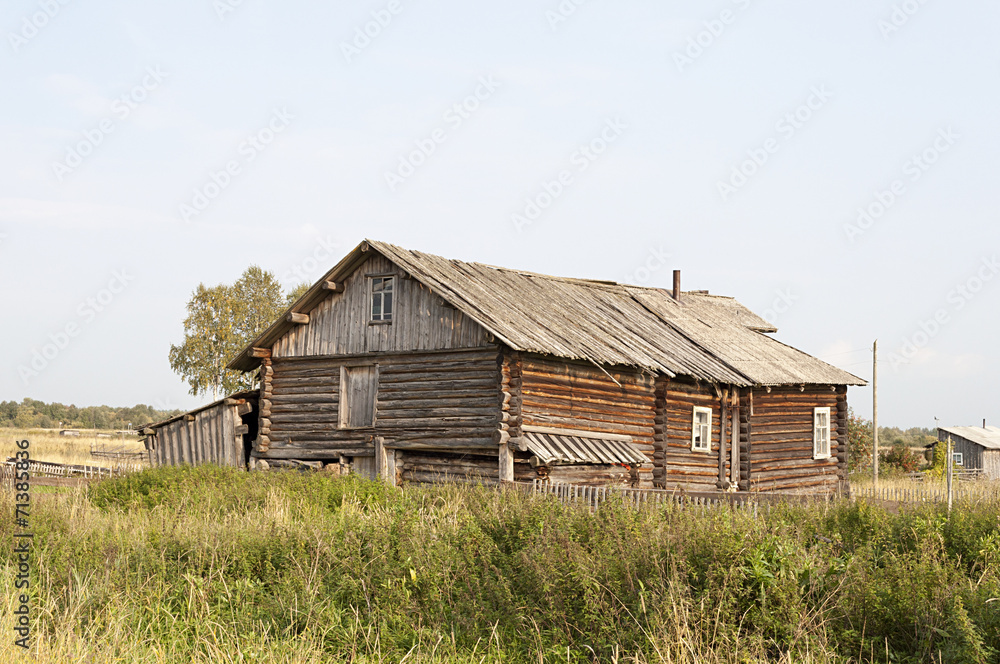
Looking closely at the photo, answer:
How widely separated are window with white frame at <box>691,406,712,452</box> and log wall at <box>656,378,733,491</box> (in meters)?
0.12

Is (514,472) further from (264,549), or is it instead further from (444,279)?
(264,549)

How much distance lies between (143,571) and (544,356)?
465 inches

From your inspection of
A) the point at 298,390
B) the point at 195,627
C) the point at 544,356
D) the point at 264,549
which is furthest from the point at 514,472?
the point at 195,627

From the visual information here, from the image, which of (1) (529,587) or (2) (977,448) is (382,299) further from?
(2) (977,448)

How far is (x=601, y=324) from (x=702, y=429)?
13.5 ft

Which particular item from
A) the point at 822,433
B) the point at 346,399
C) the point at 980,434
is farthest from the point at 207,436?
the point at 980,434

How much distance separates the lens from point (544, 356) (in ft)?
67.3

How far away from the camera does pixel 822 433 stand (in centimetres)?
3005

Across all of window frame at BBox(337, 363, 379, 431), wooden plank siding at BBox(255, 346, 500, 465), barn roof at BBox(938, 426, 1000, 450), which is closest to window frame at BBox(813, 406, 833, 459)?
wooden plank siding at BBox(255, 346, 500, 465)

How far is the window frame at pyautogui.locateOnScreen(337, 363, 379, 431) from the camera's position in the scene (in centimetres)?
2183

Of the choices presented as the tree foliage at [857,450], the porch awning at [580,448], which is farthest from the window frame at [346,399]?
the tree foliage at [857,450]

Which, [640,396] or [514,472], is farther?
[640,396]

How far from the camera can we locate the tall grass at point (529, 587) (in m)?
7.09

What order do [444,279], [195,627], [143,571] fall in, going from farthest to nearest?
[444,279] < [143,571] < [195,627]
